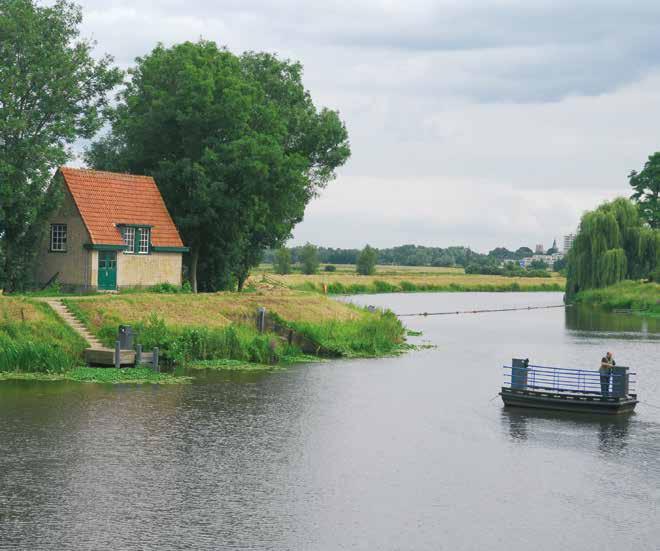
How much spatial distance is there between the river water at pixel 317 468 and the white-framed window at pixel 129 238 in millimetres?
17625

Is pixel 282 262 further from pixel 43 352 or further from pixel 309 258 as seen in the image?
pixel 43 352

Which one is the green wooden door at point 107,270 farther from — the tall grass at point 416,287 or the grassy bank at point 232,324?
the tall grass at point 416,287

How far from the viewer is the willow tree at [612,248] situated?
107438 millimetres

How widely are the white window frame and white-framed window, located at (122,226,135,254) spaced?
3556 mm

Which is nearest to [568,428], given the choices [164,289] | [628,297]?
[164,289]

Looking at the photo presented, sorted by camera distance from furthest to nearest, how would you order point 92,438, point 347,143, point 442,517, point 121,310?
point 347,143 → point 121,310 → point 92,438 → point 442,517

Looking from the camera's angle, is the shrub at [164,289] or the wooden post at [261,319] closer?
the wooden post at [261,319]

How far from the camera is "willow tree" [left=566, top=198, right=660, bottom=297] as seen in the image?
107 metres

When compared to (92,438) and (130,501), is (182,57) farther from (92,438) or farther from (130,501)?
(130,501)

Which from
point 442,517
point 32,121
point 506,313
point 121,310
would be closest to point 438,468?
point 442,517

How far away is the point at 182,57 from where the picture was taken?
64938 millimetres

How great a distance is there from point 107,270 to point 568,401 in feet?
101

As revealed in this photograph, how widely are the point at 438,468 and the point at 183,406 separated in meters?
12.2

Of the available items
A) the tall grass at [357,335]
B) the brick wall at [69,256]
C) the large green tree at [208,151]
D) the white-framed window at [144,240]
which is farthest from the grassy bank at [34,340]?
the large green tree at [208,151]
